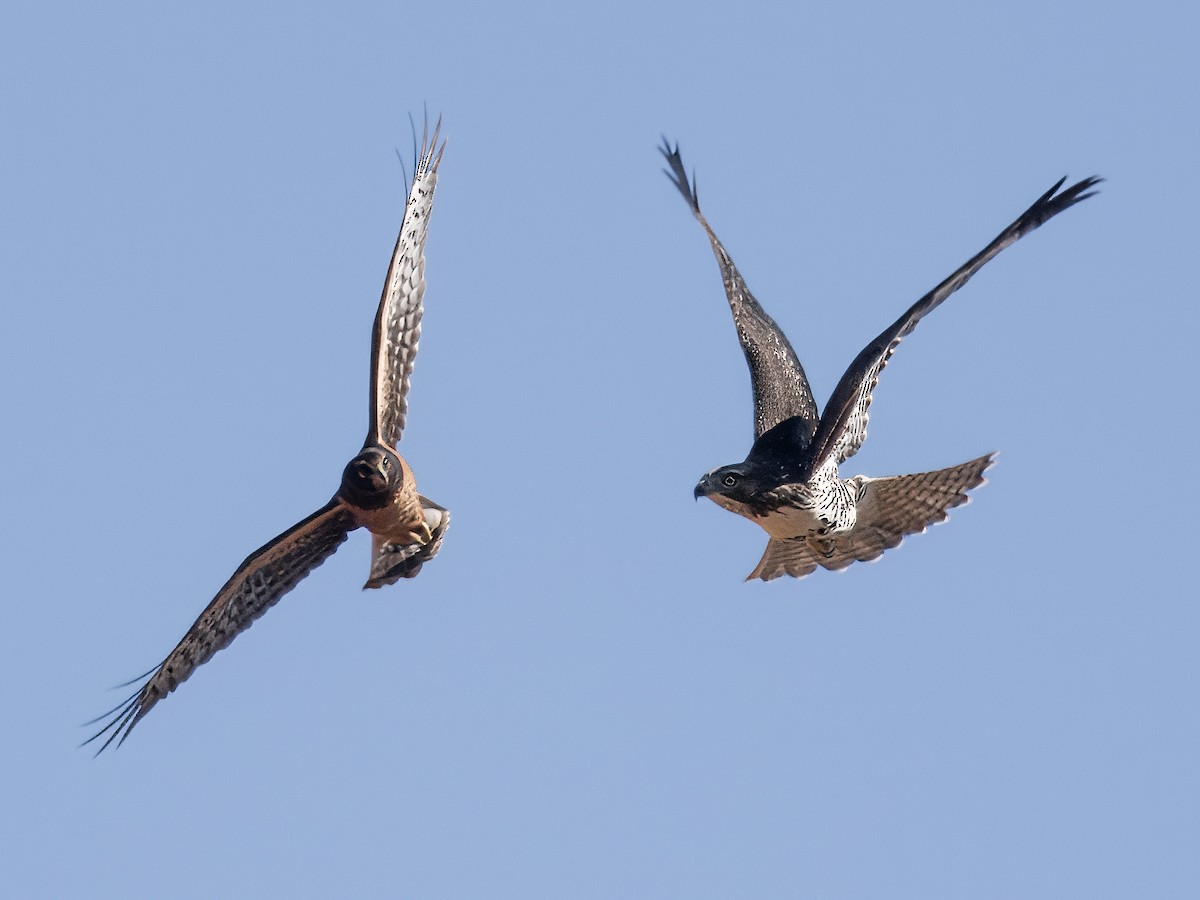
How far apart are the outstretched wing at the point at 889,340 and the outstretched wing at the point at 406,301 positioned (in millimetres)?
3356

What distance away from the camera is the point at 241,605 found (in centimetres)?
1770

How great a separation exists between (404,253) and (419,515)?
2.12m

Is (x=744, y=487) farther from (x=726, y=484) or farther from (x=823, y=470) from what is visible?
(x=823, y=470)

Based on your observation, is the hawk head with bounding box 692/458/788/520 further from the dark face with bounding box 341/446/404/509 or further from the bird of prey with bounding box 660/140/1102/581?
the dark face with bounding box 341/446/404/509

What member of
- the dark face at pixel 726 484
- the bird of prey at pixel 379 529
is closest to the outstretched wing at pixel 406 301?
the bird of prey at pixel 379 529

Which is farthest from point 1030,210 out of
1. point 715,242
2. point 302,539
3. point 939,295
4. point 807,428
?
point 302,539

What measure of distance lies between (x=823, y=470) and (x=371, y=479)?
3.34 m

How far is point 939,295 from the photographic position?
49.9 feet

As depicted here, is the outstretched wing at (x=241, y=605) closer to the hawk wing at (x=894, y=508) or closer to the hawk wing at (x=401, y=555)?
the hawk wing at (x=401, y=555)

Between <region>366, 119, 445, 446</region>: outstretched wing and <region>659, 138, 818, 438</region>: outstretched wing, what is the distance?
266cm

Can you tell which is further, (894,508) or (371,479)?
(894,508)

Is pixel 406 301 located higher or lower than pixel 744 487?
higher

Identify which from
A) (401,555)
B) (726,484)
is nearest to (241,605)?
(401,555)

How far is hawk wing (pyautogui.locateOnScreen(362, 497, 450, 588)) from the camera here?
17.6 meters
